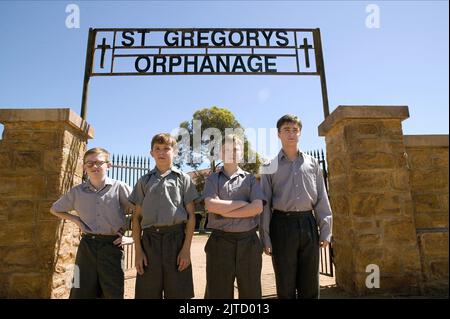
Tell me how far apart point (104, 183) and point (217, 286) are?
4.46 feet

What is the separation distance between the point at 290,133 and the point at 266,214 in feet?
2.46

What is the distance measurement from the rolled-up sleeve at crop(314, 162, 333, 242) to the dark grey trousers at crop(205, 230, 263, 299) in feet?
1.91

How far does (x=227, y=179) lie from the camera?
2.30 meters

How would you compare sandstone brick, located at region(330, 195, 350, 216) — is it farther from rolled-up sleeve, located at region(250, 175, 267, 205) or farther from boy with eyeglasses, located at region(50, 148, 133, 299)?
boy with eyeglasses, located at region(50, 148, 133, 299)

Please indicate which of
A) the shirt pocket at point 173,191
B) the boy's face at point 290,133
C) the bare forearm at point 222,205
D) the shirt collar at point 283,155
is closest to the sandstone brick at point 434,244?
the shirt collar at point 283,155

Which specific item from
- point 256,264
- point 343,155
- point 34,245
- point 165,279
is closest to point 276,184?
point 256,264

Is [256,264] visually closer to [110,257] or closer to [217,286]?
[217,286]

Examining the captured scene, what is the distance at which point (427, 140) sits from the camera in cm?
352

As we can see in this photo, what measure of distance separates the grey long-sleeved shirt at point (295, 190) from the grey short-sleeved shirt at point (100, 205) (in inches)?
49.6

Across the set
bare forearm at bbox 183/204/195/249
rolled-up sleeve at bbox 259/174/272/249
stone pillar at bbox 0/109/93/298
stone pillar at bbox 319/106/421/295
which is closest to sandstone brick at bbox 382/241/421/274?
stone pillar at bbox 319/106/421/295

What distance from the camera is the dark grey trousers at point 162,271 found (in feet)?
6.61

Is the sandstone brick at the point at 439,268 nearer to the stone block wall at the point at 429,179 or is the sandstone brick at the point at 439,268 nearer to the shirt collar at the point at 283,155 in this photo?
the stone block wall at the point at 429,179

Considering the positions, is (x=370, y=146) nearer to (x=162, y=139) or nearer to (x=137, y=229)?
(x=162, y=139)

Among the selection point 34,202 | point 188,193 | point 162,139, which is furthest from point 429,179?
point 34,202
